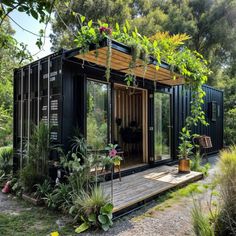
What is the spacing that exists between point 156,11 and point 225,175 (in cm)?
1196

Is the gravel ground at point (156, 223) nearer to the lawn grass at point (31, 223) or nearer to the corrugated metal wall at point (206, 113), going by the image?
the lawn grass at point (31, 223)

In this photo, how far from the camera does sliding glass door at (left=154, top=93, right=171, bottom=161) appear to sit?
622 cm

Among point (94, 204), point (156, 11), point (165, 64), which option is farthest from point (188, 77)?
point (156, 11)

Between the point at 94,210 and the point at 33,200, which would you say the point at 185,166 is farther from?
the point at 33,200

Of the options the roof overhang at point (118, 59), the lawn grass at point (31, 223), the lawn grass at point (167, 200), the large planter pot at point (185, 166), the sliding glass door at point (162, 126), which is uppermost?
the roof overhang at point (118, 59)

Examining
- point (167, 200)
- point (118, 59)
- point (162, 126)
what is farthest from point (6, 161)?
point (162, 126)

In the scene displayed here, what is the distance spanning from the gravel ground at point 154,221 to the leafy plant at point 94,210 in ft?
0.39

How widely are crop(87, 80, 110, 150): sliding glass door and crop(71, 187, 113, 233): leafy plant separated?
4.56 feet

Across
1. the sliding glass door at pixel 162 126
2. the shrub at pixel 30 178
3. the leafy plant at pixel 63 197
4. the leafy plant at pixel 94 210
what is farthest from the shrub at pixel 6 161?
the sliding glass door at pixel 162 126

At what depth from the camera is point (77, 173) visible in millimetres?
3457

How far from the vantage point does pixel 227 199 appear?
225 centimetres

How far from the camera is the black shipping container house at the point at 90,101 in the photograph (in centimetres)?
408

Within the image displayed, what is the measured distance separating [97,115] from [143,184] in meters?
1.65

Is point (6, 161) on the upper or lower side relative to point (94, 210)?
upper
